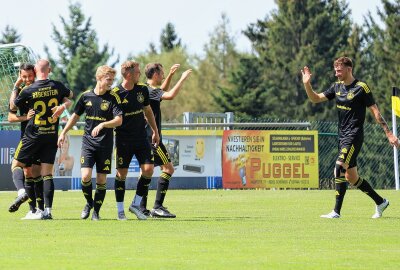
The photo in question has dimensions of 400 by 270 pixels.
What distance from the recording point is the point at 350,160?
15.7 m

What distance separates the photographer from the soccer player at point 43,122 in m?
15.4

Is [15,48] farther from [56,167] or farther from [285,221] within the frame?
[285,221]

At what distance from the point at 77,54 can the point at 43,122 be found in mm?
81126

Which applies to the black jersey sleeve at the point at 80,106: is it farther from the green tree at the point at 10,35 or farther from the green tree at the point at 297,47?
the green tree at the point at 10,35

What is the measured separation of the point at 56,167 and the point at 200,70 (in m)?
72.4

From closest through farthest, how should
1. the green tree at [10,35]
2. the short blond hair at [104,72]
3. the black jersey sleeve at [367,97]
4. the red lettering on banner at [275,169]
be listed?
the short blond hair at [104,72] < the black jersey sleeve at [367,97] < the red lettering on banner at [275,169] < the green tree at [10,35]

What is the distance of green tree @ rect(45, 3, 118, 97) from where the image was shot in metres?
95.3

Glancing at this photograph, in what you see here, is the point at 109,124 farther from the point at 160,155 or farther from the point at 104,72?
the point at 160,155

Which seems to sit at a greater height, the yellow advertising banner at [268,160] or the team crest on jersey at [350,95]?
the team crest on jersey at [350,95]

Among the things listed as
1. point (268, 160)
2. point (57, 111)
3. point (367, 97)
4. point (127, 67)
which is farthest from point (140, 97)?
point (268, 160)

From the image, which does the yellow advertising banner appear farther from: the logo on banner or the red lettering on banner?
the logo on banner

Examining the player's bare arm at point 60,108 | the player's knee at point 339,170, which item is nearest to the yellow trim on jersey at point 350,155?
the player's knee at point 339,170

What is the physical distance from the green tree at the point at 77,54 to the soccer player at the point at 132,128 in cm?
7952

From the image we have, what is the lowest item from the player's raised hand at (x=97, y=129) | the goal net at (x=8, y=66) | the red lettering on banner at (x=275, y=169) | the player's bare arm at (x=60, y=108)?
the red lettering on banner at (x=275, y=169)
